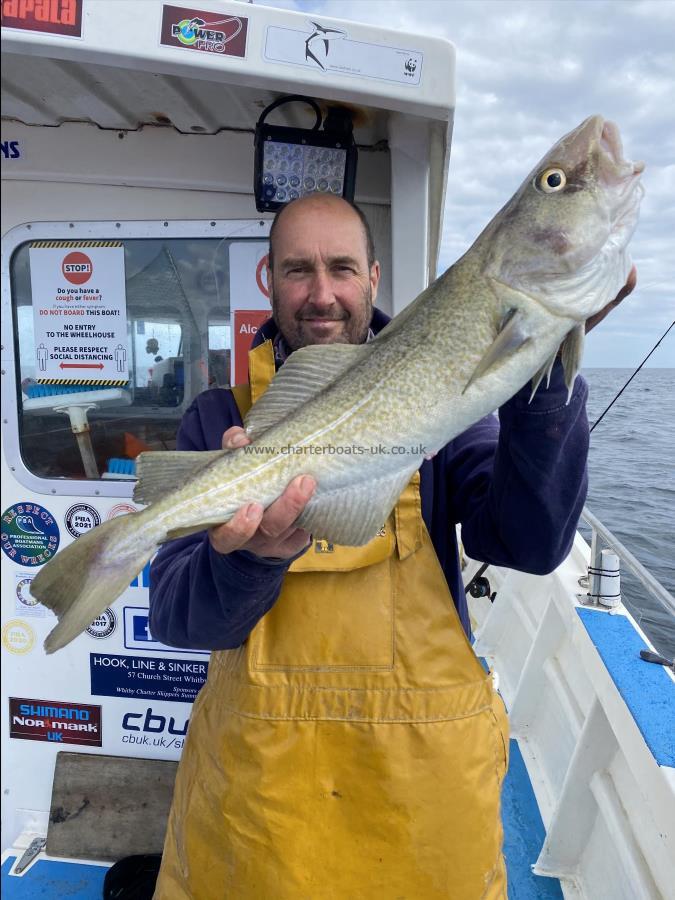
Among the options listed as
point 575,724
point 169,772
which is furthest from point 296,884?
point 575,724

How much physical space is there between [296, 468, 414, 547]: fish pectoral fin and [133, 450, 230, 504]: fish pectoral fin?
0.30 m

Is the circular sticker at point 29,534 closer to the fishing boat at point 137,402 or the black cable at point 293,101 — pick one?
the fishing boat at point 137,402

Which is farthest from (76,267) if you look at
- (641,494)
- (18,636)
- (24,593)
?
(641,494)

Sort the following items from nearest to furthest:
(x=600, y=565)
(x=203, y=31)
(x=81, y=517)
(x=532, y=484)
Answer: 1. (x=532, y=484)
2. (x=203, y=31)
3. (x=81, y=517)
4. (x=600, y=565)

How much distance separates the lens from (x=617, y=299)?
1.64 metres

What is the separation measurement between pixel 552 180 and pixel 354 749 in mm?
1773

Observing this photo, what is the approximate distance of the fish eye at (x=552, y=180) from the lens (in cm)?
161

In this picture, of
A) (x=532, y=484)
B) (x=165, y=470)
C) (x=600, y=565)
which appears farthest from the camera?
(x=600, y=565)

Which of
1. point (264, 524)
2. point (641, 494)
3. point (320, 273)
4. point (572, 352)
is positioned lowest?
point (641, 494)

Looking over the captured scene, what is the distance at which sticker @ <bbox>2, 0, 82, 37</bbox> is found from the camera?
1.86 m

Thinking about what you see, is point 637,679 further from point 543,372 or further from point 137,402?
point 137,402

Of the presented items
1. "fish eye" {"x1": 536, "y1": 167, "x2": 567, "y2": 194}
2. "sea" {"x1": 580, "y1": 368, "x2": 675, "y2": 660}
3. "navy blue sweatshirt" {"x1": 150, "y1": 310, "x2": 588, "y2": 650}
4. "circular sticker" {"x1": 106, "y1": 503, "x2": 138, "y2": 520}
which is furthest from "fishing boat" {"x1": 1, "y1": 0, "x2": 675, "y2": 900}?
"sea" {"x1": 580, "y1": 368, "x2": 675, "y2": 660}

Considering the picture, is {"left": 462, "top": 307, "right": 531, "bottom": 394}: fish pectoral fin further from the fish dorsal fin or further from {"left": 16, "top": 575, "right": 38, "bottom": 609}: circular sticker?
{"left": 16, "top": 575, "right": 38, "bottom": 609}: circular sticker

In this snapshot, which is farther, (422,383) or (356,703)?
(356,703)
